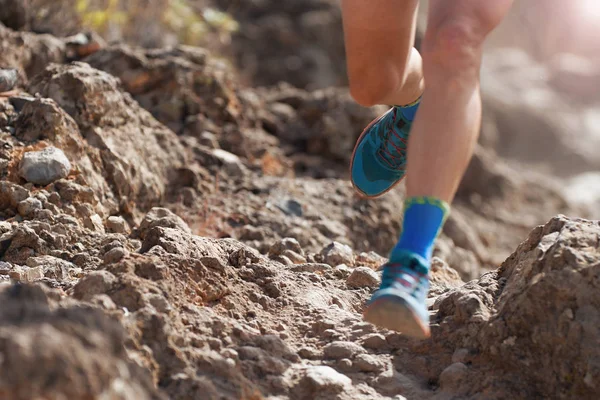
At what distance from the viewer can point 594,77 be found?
16328 mm

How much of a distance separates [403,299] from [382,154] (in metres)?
1.04

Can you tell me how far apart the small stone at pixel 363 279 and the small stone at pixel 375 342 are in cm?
49

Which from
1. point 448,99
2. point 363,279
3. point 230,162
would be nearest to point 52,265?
point 363,279

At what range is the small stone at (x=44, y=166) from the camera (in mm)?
3082

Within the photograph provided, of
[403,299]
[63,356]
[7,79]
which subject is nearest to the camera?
[63,356]

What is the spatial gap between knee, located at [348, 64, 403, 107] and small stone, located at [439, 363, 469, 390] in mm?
901

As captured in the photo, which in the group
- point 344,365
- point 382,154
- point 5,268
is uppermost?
point 382,154

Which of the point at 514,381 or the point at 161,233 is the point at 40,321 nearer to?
the point at 161,233

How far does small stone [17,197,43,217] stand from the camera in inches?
116

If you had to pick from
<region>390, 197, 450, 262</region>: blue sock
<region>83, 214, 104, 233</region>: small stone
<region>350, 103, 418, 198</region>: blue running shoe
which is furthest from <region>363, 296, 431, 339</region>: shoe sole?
<region>83, 214, 104, 233</region>: small stone

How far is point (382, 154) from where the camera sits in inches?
109

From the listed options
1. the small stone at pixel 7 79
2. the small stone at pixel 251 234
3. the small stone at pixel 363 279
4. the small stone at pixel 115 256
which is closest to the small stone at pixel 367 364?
the small stone at pixel 363 279

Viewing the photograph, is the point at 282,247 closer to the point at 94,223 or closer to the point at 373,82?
the point at 94,223

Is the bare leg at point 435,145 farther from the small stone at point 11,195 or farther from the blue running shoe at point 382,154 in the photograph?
the small stone at point 11,195
